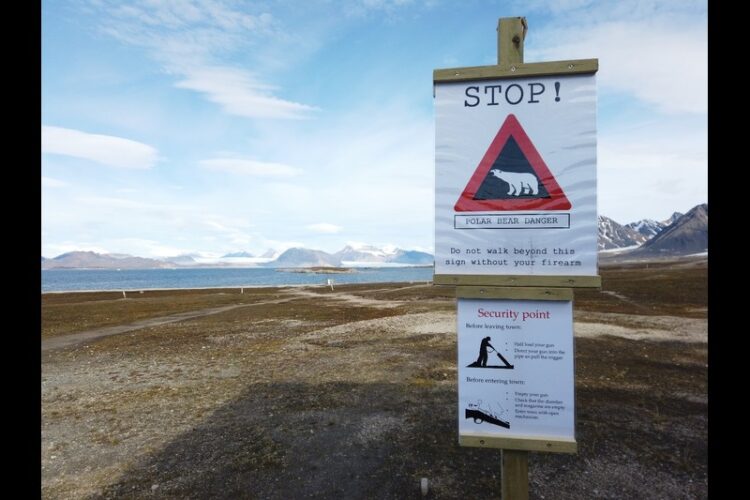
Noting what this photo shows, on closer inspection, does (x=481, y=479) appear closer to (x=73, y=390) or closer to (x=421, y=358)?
(x=421, y=358)

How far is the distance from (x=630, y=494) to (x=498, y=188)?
504 cm

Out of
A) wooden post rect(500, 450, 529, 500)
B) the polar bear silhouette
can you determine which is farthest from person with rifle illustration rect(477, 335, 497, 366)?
the polar bear silhouette

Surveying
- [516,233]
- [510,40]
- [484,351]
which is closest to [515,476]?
[484,351]

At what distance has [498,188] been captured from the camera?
12.0 ft

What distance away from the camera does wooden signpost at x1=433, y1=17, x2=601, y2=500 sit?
3.54m

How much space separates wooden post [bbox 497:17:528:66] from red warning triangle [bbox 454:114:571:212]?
25.1 inches

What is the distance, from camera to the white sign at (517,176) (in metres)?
3.53

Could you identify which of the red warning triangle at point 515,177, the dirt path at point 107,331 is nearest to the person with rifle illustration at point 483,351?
the red warning triangle at point 515,177

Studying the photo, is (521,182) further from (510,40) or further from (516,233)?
(510,40)

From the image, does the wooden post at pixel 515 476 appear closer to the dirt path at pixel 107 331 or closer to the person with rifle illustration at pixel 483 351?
the person with rifle illustration at pixel 483 351

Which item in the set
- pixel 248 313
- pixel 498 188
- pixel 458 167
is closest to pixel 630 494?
pixel 498 188

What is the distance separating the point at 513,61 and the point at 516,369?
121 inches

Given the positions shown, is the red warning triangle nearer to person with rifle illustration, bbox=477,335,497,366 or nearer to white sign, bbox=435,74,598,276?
white sign, bbox=435,74,598,276
